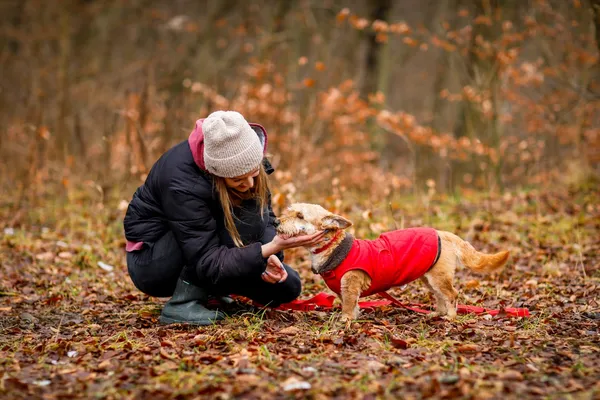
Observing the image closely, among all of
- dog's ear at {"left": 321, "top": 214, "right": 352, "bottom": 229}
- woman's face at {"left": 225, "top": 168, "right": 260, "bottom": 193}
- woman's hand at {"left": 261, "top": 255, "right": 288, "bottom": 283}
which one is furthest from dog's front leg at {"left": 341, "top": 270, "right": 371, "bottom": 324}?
woman's face at {"left": 225, "top": 168, "right": 260, "bottom": 193}

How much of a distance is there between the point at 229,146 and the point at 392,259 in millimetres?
1438

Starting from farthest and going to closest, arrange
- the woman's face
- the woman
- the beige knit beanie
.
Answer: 1. the woman's face
2. the woman
3. the beige knit beanie

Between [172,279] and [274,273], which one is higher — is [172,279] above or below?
below

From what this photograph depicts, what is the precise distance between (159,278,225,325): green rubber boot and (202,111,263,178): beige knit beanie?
3.35 feet

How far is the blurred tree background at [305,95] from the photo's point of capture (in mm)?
9445

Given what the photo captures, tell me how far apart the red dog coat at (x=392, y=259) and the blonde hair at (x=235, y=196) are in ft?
2.35

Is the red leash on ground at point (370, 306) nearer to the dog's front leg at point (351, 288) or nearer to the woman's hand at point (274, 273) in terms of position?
the dog's front leg at point (351, 288)

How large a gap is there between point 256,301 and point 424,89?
2244 cm

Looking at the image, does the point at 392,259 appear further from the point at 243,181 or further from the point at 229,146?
the point at 229,146

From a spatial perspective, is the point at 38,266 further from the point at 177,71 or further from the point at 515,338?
the point at 177,71

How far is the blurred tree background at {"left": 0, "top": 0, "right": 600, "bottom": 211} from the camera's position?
9.45 metres

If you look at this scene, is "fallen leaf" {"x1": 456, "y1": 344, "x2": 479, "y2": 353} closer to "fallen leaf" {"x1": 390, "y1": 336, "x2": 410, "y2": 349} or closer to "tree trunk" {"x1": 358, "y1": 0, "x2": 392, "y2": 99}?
"fallen leaf" {"x1": 390, "y1": 336, "x2": 410, "y2": 349}

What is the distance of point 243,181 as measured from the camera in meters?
4.16

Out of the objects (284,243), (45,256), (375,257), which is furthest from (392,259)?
(45,256)
